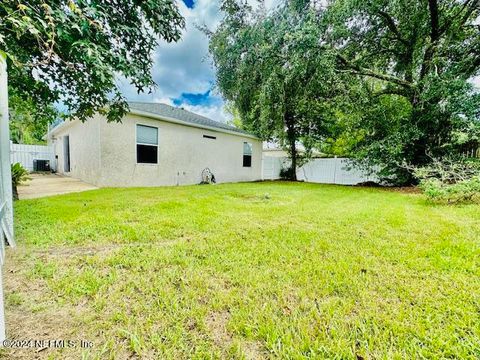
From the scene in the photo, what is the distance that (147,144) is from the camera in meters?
8.82

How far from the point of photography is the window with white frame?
859 centimetres

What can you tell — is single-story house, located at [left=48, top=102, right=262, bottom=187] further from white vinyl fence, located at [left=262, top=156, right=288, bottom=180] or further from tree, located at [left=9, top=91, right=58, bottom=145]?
white vinyl fence, located at [left=262, top=156, right=288, bottom=180]

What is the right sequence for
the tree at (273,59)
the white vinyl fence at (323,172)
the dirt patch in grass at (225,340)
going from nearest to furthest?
1. the dirt patch in grass at (225,340)
2. the tree at (273,59)
3. the white vinyl fence at (323,172)

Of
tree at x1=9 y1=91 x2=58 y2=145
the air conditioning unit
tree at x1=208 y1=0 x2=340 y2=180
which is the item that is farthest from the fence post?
the air conditioning unit

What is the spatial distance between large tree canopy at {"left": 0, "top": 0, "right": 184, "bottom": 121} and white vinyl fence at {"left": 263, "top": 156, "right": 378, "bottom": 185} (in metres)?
9.75

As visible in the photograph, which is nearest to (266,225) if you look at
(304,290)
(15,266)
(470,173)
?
(304,290)

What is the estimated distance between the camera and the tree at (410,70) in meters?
7.24

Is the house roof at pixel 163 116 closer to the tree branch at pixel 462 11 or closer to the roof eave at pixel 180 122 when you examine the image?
the roof eave at pixel 180 122

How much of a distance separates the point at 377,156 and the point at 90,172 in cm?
1078

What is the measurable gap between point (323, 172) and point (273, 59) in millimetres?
7456

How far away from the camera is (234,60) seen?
875 centimetres

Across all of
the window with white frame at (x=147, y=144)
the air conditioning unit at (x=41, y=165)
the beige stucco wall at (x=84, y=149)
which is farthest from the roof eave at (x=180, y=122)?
the air conditioning unit at (x=41, y=165)

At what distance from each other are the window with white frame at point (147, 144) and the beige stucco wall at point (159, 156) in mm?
161

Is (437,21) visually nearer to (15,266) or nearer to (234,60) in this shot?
(234,60)
